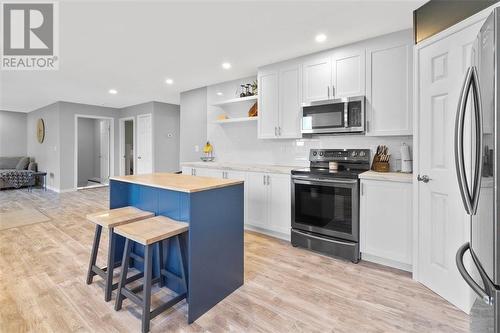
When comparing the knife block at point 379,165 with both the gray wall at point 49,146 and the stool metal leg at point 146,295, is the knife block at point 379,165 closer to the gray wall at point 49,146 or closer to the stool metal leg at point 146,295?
the stool metal leg at point 146,295

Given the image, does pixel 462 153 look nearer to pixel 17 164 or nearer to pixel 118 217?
pixel 118 217

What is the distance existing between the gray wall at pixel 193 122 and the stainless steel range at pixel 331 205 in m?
2.56

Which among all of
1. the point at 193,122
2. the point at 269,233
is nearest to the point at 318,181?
the point at 269,233

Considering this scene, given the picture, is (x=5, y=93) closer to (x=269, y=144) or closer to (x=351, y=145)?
(x=269, y=144)

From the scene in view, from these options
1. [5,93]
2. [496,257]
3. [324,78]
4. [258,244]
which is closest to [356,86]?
[324,78]

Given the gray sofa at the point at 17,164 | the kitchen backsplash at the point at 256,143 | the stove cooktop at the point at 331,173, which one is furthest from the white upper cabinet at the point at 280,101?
the gray sofa at the point at 17,164

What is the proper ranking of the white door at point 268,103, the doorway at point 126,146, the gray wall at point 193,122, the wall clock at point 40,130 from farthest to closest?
the doorway at point 126,146 → the wall clock at point 40,130 → the gray wall at point 193,122 → the white door at point 268,103

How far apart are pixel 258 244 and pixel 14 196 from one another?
6.57 meters

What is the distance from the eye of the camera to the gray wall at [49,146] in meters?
6.79

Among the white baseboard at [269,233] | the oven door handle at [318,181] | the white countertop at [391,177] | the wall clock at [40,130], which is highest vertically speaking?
the wall clock at [40,130]

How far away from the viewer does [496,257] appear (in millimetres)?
907

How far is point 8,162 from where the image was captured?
7.91 m

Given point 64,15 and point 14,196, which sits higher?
point 64,15

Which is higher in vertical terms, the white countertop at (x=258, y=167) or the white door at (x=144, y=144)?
the white door at (x=144, y=144)
